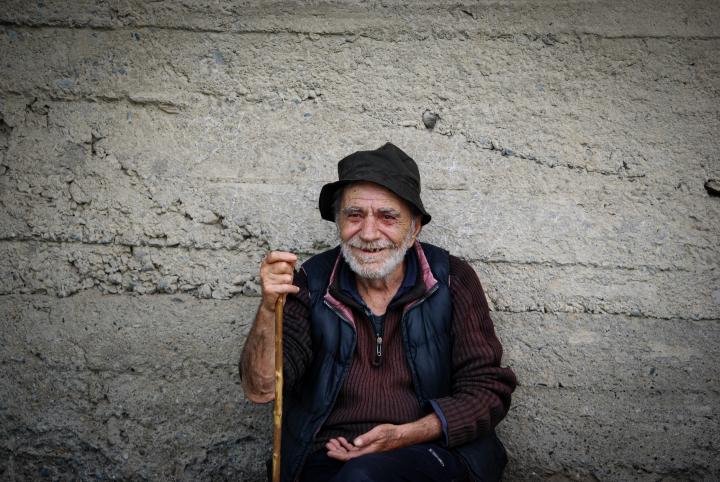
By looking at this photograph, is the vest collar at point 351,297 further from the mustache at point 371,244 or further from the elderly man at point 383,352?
the mustache at point 371,244

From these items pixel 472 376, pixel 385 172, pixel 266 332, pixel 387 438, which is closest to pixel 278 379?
pixel 266 332

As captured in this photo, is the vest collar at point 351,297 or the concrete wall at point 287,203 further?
the concrete wall at point 287,203

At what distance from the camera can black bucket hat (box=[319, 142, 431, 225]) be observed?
2.15 meters

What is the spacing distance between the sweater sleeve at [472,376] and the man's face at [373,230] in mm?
302

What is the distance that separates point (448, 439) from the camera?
1.98m

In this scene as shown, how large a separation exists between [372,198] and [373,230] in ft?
0.44

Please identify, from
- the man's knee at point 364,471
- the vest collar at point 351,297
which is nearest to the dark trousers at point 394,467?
the man's knee at point 364,471

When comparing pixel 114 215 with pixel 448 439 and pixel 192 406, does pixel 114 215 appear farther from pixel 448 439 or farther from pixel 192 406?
pixel 448 439

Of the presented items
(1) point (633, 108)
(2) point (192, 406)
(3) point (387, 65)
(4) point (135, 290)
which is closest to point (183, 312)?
(4) point (135, 290)

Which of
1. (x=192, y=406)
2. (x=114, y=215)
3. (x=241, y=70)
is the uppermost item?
(x=241, y=70)

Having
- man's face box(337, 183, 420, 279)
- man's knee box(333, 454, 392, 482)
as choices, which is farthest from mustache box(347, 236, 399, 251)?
man's knee box(333, 454, 392, 482)

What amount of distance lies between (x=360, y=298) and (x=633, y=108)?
1616 mm

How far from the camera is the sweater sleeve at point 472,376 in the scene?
2.01m

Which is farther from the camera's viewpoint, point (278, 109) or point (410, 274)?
point (278, 109)
